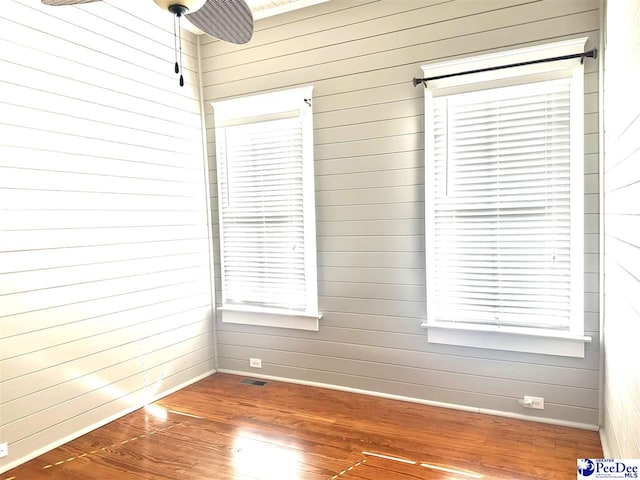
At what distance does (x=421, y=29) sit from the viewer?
3203mm

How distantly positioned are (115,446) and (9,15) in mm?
2693

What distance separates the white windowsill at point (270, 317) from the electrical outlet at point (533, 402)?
1591mm

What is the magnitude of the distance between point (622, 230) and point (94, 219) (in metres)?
3.09

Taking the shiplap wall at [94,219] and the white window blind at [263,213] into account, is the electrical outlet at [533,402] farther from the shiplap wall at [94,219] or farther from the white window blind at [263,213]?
the shiplap wall at [94,219]

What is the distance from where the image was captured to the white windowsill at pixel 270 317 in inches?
147

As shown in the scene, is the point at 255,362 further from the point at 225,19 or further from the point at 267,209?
the point at 225,19

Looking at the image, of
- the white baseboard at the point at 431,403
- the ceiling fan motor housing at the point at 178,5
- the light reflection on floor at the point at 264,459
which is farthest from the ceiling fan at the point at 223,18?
the white baseboard at the point at 431,403

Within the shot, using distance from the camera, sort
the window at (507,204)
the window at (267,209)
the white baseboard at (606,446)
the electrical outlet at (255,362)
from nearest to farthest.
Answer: the white baseboard at (606,446) < the window at (507,204) < the window at (267,209) < the electrical outlet at (255,362)

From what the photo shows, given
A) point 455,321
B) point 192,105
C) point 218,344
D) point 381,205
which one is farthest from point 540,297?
point 192,105

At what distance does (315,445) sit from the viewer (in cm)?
282

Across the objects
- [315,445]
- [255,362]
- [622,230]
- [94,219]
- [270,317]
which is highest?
[94,219]

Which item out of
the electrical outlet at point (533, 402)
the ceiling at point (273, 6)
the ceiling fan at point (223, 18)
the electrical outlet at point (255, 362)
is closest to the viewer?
the ceiling fan at point (223, 18)

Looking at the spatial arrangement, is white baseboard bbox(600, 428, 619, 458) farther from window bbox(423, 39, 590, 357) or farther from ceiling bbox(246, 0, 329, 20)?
ceiling bbox(246, 0, 329, 20)

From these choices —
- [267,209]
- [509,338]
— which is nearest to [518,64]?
[509,338]
